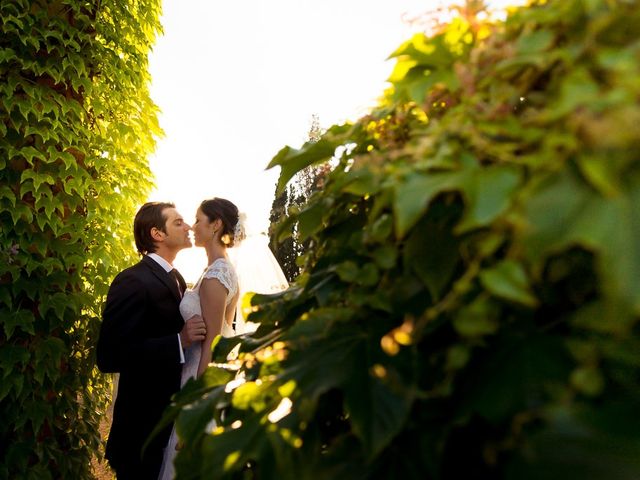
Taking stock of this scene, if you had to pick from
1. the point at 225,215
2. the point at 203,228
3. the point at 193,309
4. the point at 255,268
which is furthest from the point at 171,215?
the point at 255,268

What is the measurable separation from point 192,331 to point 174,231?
2.59 ft

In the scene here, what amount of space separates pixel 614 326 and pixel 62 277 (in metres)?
3.73

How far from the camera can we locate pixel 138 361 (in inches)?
139

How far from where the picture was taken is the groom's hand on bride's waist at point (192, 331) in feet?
13.2

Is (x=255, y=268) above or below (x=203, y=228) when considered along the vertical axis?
below

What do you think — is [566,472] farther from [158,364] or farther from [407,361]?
[158,364]

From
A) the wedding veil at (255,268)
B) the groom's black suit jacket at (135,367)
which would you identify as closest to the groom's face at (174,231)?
the groom's black suit jacket at (135,367)

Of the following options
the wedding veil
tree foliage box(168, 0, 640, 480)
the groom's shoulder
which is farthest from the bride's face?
tree foliage box(168, 0, 640, 480)

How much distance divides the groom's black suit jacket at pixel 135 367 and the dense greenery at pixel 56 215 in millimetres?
302

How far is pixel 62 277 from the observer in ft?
12.1

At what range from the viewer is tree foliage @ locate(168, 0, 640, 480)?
0.46 meters

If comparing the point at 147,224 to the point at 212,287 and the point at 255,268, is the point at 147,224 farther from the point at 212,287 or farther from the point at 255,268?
the point at 255,268

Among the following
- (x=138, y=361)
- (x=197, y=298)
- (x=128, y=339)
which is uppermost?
(x=197, y=298)

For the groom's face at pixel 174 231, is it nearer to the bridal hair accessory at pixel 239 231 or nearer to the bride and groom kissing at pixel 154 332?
the bride and groom kissing at pixel 154 332
